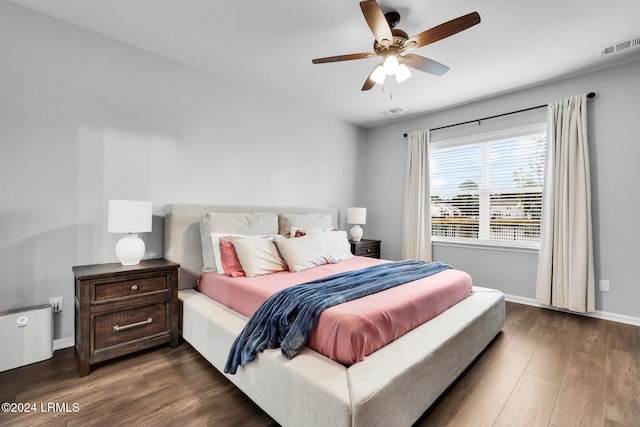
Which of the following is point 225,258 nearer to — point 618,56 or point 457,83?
point 457,83

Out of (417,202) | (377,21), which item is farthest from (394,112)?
(377,21)

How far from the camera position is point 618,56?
9.06 feet

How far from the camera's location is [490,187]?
3.85 meters

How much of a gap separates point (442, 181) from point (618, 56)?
213cm

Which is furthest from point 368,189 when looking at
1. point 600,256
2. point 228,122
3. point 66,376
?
point 66,376

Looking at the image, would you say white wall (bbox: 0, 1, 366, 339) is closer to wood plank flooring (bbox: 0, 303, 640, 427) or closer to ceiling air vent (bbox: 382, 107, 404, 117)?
wood plank flooring (bbox: 0, 303, 640, 427)

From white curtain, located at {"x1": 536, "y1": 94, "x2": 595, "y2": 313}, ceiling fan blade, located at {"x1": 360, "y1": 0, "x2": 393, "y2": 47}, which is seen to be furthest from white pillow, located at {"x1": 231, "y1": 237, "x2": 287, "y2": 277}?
white curtain, located at {"x1": 536, "y1": 94, "x2": 595, "y2": 313}

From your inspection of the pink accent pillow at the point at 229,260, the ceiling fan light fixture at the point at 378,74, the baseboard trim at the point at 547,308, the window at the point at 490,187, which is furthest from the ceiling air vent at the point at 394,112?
the pink accent pillow at the point at 229,260

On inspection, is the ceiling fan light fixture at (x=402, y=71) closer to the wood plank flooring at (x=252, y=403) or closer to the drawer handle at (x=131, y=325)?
the wood plank flooring at (x=252, y=403)

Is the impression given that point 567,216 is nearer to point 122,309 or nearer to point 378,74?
point 378,74

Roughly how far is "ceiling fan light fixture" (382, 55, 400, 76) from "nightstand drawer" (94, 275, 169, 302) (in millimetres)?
2388

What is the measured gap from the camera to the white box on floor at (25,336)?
194 centimetres

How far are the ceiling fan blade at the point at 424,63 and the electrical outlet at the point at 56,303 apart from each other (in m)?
3.28

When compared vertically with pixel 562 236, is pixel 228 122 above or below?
above
